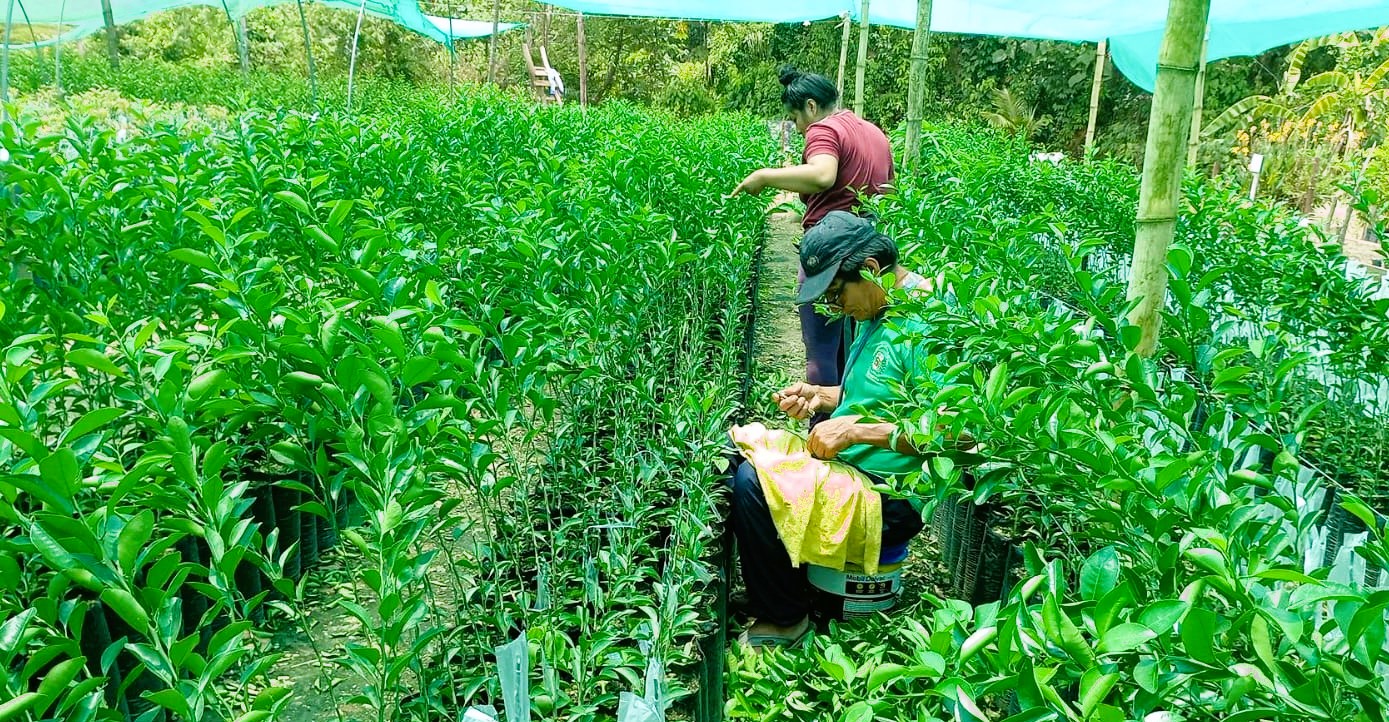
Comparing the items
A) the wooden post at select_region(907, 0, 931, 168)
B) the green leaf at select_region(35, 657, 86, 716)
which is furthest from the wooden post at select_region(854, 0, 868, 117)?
the green leaf at select_region(35, 657, 86, 716)

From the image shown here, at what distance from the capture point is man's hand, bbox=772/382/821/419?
2.64 metres

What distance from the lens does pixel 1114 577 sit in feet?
3.25

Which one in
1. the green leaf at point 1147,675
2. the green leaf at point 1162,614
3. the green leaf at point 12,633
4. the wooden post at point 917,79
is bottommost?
the green leaf at point 12,633

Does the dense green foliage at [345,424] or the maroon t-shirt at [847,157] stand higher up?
the maroon t-shirt at [847,157]

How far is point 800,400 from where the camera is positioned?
2.62m

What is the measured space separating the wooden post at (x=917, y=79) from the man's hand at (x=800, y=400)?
4.05 meters

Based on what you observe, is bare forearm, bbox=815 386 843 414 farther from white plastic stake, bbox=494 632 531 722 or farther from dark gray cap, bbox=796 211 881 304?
white plastic stake, bbox=494 632 531 722

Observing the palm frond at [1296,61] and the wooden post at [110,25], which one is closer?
the wooden post at [110,25]

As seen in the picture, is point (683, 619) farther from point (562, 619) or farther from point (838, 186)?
point (838, 186)

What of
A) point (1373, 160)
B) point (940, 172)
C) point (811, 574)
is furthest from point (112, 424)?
point (1373, 160)

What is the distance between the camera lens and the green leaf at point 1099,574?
3.28ft

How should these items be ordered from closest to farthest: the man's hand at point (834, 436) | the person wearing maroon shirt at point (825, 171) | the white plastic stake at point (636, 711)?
the white plastic stake at point (636, 711) → the man's hand at point (834, 436) → the person wearing maroon shirt at point (825, 171)

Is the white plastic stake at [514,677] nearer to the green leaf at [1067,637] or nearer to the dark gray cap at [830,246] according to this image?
the green leaf at [1067,637]

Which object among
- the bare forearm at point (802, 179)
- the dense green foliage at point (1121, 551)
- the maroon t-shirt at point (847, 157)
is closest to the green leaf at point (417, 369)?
the dense green foliage at point (1121, 551)
